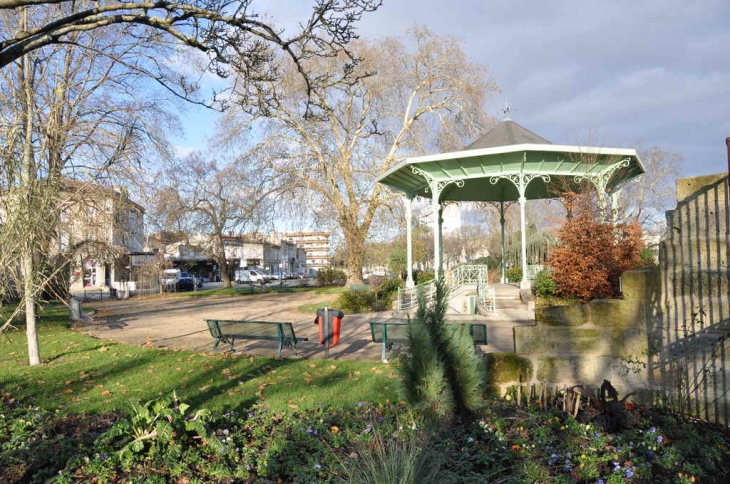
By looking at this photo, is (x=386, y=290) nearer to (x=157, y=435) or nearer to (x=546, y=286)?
(x=546, y=286)

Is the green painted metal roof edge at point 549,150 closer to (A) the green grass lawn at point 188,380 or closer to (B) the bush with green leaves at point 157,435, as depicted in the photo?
(A) the green grass lawn at point 188,380

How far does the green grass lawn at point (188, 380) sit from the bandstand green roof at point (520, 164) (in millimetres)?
7792

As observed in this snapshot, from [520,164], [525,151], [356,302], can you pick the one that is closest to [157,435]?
[525,151]

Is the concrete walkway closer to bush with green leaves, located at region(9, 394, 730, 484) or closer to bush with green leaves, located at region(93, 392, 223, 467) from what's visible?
bush with green leaves, located at region(9, 394, 730, 484)

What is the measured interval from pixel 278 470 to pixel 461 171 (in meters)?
12.1

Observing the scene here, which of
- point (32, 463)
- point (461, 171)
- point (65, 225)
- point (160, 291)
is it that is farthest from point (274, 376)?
point (160, 291)

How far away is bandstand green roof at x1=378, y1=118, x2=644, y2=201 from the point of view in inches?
504

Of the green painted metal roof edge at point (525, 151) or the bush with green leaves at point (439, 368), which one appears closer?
the bush with green leaves at point (439, 368)

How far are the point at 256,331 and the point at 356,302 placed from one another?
849 centimetres

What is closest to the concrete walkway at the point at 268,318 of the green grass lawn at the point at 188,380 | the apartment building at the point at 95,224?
the green grass lawn at the point at 188,380

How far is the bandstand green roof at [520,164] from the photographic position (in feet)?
42.0

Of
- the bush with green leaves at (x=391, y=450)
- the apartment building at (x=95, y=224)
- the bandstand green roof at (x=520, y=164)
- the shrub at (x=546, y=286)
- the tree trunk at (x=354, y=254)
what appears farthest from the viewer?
the tree trunk at (x=354, y=254)

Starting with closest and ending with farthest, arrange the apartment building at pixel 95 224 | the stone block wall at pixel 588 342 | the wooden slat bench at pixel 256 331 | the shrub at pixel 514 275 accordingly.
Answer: the stone block wall at pixel 588 342 < the wooden slat bench at pixel 256 331 < the apartment building at pixel 95 224 < the shrub at pixel 514 275

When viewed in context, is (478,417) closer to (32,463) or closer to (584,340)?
(584,340)
